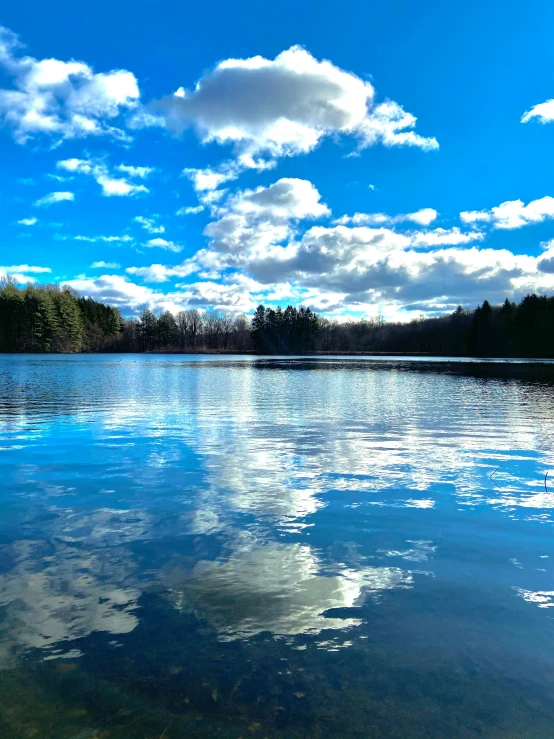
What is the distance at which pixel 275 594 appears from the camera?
207 inches

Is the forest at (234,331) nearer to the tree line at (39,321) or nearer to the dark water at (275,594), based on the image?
the tree line at (39,321)

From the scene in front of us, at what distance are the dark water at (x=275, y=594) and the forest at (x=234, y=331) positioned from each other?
112 meters

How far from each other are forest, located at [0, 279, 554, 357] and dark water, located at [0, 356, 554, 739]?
11215 centimetres

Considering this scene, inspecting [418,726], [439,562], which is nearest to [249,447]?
[439,562]

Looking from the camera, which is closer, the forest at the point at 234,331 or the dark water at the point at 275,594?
the dark water at the point at 275,594

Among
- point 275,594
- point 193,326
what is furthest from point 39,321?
point 275,594

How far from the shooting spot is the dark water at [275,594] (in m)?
3.58

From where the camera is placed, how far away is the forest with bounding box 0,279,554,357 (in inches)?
4508

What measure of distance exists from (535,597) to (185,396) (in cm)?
2359

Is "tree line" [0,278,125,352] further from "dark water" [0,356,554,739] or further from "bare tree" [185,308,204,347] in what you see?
"dark water" [0,356,554,739]

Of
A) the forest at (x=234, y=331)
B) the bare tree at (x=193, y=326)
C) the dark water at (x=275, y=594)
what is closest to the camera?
the dark water at (x=275, y=594)

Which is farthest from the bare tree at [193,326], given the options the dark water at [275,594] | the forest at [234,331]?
the dark water at [275,594]

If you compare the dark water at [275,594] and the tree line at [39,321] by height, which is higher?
the tree line at [39,321]

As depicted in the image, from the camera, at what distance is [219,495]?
29.6 ft
